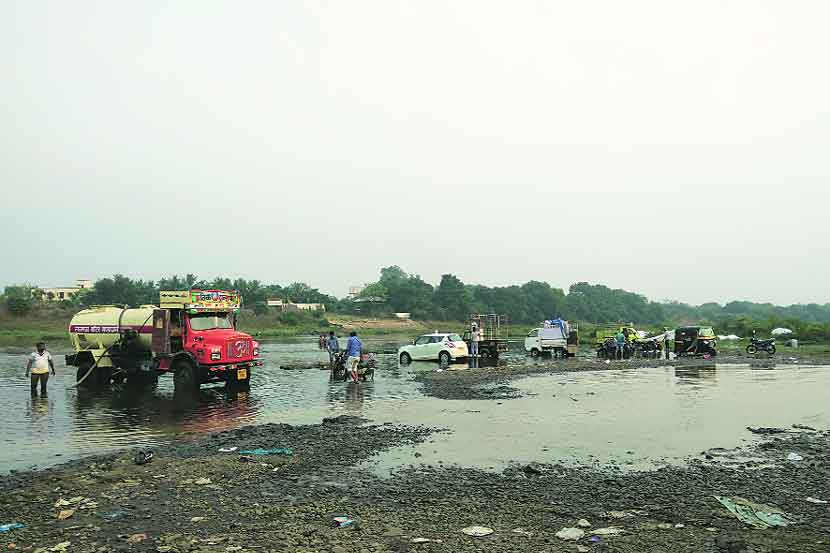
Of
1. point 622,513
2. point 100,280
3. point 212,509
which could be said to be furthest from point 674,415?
point 100,280

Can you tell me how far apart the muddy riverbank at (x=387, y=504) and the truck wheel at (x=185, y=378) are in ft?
29.6

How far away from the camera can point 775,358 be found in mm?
34938

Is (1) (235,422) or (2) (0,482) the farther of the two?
(1) (235,422)

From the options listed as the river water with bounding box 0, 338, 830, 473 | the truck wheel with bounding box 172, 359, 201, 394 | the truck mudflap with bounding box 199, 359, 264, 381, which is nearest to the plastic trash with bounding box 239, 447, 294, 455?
the river water with bounding box 0, 338, 830, 473

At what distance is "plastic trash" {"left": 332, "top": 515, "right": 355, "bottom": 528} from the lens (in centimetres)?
683

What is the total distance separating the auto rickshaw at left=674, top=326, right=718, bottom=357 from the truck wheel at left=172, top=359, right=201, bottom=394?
2934 cm

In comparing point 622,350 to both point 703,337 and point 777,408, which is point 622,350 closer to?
point 703,337

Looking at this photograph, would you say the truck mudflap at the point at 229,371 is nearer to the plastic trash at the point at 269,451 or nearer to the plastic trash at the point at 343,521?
the plastic trash at the point at 269,451

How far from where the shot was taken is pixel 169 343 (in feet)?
67.3

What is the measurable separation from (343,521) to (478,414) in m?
8.77

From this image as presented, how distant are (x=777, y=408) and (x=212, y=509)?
14.6 m

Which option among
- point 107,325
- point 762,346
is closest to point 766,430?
point 107,325

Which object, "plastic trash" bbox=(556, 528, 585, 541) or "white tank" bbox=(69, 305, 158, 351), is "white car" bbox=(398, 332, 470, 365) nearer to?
"white tank" bbox=(69, 305, 158, 351)

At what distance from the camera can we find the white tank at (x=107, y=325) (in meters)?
22.2
